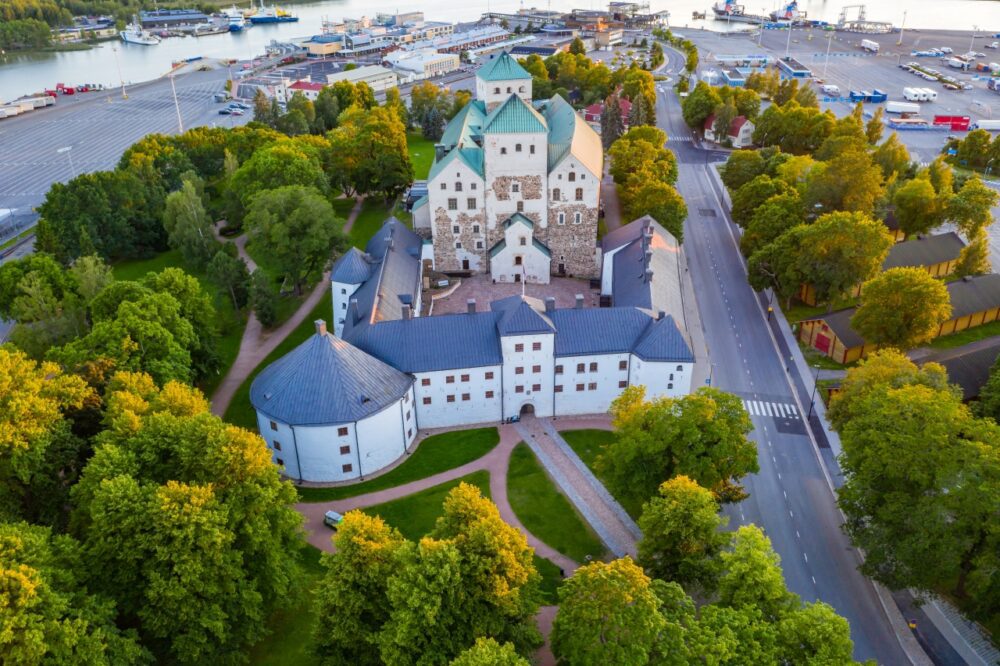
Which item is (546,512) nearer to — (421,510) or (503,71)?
(421,510)

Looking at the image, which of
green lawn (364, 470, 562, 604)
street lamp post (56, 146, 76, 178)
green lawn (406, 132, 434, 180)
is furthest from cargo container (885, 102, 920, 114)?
street lamp post (56, 146, 76, 178)

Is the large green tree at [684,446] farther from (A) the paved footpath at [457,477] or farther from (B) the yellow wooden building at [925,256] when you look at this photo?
(B) the yellow wooden building at [925,256]

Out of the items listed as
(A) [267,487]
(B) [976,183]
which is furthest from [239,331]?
(B) [976,183]

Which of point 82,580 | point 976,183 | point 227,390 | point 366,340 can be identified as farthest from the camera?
point 976,183

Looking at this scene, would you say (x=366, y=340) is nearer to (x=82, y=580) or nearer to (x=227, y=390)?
(x=227, y=390)

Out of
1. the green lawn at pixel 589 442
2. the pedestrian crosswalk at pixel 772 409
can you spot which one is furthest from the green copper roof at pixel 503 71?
the green lawn at pixel 589 442

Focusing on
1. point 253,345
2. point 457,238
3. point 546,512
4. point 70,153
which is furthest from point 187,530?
point 70,153
